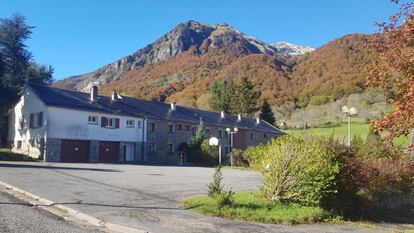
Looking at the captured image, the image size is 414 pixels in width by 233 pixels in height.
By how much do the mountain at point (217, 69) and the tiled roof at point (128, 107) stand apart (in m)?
22.3

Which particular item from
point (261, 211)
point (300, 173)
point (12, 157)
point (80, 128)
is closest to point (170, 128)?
point (80, 128)

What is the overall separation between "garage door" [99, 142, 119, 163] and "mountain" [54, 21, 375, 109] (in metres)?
39.1

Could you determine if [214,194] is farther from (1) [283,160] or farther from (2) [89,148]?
(2) [89,148]

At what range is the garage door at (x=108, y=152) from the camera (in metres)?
47.2

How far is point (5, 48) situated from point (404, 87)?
57.5 m

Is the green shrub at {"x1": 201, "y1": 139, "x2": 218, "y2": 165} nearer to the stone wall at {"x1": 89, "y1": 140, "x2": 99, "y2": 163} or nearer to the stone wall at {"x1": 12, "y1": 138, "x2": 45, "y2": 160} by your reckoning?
the stone wall at {"x1": 89, "y1": 140, "x2": 99, "y2": 163}

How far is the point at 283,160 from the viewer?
606 inches

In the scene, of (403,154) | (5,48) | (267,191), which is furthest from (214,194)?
(5,48)

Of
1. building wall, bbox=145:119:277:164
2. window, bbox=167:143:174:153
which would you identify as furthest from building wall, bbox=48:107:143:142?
window, bbox=167:143:174:153

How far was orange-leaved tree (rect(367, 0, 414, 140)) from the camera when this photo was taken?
23.6 feet

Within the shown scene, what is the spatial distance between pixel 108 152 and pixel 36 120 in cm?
753

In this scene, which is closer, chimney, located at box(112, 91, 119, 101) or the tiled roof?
the tiled roof

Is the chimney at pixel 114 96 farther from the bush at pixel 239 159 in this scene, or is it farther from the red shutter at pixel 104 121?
the bush at pixel 239 159

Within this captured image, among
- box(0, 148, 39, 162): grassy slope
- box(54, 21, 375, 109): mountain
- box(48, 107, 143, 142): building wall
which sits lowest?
box(0, 148, 39, 162): grassy slope
